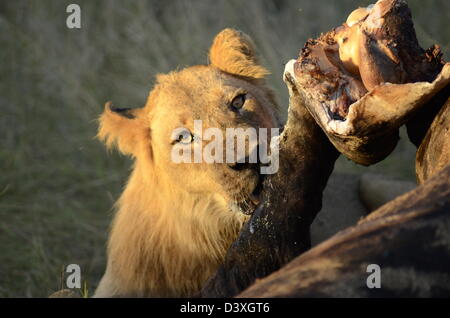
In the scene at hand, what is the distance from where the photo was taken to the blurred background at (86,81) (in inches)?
223

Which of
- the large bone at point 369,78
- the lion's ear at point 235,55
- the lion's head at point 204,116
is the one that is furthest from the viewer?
the lion's ear at point 235,55

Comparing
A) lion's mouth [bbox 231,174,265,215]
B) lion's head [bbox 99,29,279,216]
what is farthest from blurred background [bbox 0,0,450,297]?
lion's mouth [bbox 231,174,265,215]

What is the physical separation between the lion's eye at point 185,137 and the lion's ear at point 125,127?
0.40 meters

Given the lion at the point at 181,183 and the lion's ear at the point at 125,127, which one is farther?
the lion's ear at the point at 125,127

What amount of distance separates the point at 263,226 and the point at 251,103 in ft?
2.73

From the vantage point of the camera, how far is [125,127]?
12.6 ft

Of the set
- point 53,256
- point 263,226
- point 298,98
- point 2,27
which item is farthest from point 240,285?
point 2,27

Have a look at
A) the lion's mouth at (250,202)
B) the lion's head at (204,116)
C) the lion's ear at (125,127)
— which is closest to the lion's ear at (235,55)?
the lion's head at (204,116)

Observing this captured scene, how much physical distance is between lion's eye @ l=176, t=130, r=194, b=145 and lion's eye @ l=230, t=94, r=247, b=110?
0.23 meters

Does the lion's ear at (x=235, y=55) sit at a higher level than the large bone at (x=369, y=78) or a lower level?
higher

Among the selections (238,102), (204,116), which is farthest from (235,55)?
(204,116)

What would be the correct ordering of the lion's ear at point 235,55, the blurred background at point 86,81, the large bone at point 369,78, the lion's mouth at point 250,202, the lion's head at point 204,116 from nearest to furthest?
1. the large bone at point 369,78
2. the lion's mouth at point 250,202
3. the lion's head at point 204,116
4. the lion's ear at point 235,55
5. the blurred background at point 86,81

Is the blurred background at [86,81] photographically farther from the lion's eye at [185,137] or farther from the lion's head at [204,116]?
the lion's eye at [185,137]

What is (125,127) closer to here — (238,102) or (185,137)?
(185,137)
